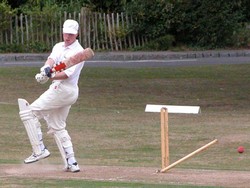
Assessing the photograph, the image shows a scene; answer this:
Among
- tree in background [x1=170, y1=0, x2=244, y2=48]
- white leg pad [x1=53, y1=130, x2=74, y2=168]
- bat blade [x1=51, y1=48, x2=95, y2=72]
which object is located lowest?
tree in background [x1=170, y1=0, x2=244, y2=48]

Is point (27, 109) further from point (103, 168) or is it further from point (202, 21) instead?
point (202, 21)

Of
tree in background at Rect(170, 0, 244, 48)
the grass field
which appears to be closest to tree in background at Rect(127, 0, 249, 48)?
tree in background at Rect(170, 0, 244, 48)

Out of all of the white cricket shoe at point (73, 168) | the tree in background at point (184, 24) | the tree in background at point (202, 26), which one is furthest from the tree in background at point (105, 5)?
the white cricket shoe at point (73, 168)

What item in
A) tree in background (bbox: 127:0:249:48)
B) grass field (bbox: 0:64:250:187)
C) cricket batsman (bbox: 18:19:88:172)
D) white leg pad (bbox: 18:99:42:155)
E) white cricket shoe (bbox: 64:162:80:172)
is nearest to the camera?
cricket batsman (bbox: 18:19:88:172)

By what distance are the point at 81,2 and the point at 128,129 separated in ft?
58.8

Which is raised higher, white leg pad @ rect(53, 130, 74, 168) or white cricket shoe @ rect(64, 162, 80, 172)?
white leg pad @ rect(53, 130, 74, 168)

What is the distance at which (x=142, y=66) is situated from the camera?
28.8 m

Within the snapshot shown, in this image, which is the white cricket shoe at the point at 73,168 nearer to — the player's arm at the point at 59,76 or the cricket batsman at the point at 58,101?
the cricket batsman at the point at 58,101

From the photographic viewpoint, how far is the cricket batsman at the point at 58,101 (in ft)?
36.5

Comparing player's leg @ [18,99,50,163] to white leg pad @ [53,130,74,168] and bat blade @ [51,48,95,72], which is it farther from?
bat blade @ [51,48,95,72]

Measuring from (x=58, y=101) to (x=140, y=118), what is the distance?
8669 mm

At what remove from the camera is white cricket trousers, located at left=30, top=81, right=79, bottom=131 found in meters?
11.2

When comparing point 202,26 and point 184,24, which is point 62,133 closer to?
point 202,26

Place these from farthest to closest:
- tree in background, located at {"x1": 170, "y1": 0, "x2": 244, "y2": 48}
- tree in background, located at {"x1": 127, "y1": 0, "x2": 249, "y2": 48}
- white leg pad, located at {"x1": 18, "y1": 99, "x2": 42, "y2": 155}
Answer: tree in background, located at {"x1": 127, "y1": 0, "x2": 249, "y2": 48}
tree in background, located at {"x1": 170, "y1": 0, "x2": 244, "y2": 48}
white leg pad, located at {"x1": 18, "y1": 99, "x2": 42, "y2": 155}
